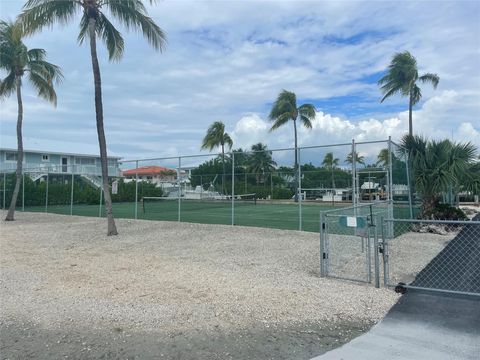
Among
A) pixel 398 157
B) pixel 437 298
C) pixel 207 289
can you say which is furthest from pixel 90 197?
pixel 437 298

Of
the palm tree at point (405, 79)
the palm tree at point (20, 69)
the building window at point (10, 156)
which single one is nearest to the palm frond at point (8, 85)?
the palm tree at point (20, 69)

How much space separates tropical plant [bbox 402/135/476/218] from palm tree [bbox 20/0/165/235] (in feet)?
28.3

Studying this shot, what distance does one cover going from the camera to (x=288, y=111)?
30062mm

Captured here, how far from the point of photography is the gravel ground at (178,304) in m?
3.93

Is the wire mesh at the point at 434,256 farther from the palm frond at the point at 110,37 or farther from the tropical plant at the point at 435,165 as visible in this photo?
the palm frond at the point at 110,37

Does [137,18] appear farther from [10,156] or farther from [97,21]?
[10,156]

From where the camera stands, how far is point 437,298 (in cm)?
538

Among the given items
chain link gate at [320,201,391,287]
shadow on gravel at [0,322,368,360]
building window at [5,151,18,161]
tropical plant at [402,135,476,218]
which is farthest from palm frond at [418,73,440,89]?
building window at [5,151,18,161]

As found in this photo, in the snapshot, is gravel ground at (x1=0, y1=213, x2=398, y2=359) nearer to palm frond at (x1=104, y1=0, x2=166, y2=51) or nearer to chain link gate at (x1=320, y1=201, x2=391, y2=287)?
chain link gate at (x1=320, y1=201, x2=391, y2=287)

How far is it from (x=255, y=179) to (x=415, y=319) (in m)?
23.3

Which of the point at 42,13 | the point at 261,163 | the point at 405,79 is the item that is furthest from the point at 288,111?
the point at 42,13

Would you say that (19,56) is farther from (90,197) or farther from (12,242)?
(90,197)

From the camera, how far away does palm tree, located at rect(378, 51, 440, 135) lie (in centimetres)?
2016

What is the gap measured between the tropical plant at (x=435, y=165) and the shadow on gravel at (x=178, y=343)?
30.8ft
